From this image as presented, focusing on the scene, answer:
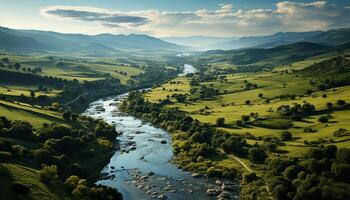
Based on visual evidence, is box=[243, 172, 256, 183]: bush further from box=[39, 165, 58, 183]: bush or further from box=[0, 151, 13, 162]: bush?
box=[0, 151, 13, 162]: bush

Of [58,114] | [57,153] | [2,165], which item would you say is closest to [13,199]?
[2,165]

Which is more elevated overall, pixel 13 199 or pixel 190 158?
pixel 13 199

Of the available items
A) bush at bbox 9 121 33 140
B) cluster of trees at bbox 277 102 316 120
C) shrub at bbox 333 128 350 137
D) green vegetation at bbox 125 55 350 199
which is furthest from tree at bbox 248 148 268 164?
bush at bbox 9 121 33 140

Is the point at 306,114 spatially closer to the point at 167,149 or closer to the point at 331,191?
the point at 167,149

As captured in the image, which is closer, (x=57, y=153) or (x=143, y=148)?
(x=57, y=153)

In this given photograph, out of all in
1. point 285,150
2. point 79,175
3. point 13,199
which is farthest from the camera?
point 285,150

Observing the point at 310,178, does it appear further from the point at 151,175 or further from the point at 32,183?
the point at 32,183

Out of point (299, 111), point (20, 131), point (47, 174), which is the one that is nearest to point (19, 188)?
point (47, 174)
